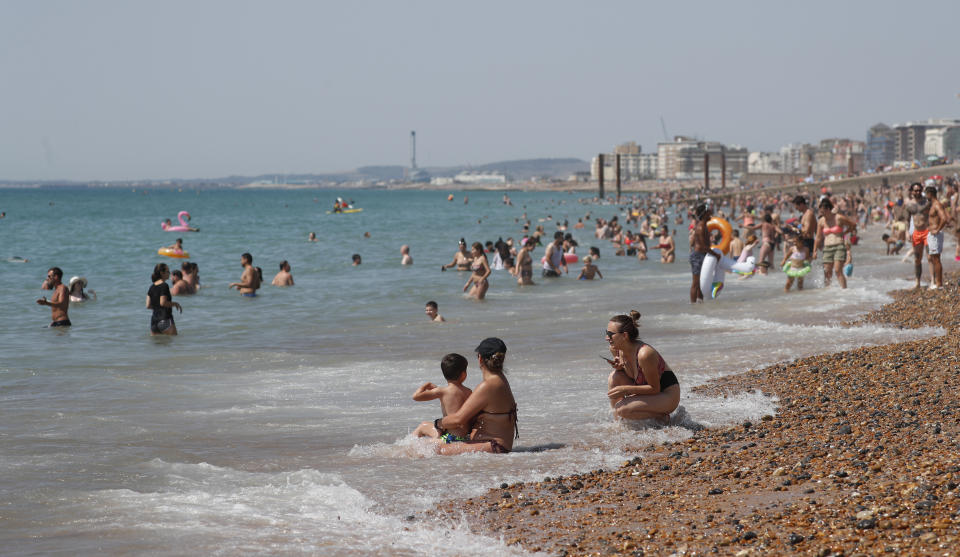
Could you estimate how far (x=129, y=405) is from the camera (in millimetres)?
8922

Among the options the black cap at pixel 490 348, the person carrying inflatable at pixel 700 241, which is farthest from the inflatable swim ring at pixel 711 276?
the black cap at pixel 490 348

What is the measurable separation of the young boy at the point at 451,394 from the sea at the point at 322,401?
0.64ft

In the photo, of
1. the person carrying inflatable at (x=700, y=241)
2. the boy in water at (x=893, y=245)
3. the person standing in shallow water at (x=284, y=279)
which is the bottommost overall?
the person standing in shallow water at (x=284, y=279)

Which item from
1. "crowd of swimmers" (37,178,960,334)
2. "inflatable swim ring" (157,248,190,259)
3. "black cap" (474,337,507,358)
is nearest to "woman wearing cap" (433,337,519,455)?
"black cap" (474,337,507,358)

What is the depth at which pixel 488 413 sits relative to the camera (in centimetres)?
641

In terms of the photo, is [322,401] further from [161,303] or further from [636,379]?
[161,303]

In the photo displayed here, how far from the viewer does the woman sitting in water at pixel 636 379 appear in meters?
6.52

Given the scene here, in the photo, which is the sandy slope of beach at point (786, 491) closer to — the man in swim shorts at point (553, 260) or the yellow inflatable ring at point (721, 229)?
the yellow inflatable ring at point (721, 229)

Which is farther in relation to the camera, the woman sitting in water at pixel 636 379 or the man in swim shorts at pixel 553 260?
the man in swim shorts at pixel 553 260

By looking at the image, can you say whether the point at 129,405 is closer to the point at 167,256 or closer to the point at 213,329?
the point at 213,329

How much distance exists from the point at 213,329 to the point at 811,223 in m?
9.91

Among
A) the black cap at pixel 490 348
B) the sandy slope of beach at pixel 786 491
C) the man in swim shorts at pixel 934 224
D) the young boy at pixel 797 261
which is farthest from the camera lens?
the young boy at pixel 797 261

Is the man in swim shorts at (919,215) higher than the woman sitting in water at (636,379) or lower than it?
higher

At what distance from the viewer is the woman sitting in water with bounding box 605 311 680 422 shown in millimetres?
6523
